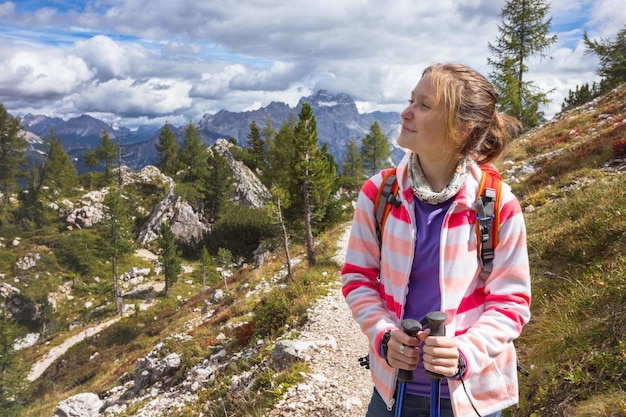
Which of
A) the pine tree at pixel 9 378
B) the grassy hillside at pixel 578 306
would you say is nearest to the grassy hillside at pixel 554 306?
the grassy hillside at pixel 578 306

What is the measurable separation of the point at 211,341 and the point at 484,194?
13502 millimetres

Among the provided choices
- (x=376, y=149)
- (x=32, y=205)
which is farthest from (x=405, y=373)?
(x=32, y=205)

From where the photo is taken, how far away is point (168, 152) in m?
81.8

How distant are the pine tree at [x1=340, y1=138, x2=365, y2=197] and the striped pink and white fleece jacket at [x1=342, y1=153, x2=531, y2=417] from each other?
5670 centimetres

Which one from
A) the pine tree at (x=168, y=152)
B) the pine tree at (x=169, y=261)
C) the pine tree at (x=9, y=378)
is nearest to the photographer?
the pine tree at (x=9, y=378)

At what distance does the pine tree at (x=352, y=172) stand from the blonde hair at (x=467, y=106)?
2231 inches

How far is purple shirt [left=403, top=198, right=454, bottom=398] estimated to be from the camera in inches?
82.1

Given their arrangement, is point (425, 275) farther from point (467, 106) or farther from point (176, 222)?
point (176, 222)

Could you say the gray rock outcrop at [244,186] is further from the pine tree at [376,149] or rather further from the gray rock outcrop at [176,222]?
the pine tree at [376,149]

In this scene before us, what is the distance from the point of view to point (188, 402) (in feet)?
29.9

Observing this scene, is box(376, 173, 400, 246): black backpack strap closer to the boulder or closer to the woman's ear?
the woman's ear

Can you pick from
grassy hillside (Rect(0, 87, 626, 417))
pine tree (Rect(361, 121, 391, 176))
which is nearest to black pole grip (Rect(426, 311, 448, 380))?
grassy hillside (Rect(0, 87, 626, 417))

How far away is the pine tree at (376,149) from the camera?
6191cm

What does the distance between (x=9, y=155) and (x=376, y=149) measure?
203 ft
